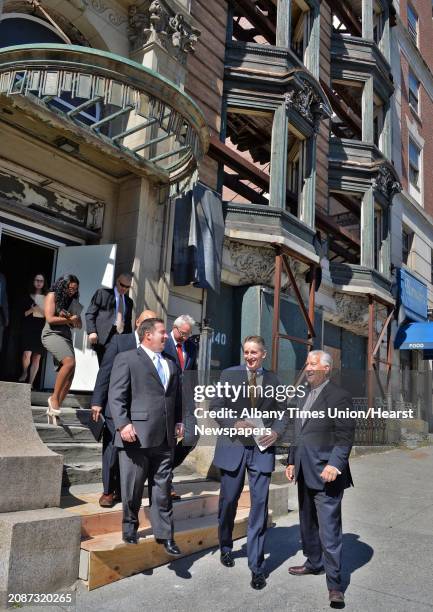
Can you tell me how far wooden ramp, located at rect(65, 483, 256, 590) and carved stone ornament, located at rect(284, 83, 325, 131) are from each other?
32.4 feet

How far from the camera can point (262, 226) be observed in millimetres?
11758

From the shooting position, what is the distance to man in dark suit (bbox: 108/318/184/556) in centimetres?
417

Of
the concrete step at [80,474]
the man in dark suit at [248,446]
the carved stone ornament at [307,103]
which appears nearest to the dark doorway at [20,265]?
the concrete step at [80,474]

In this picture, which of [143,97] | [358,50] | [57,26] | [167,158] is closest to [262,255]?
[167,158]

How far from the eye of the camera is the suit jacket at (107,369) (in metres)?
5.11

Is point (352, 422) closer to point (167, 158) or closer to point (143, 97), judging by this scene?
point (143, 97)

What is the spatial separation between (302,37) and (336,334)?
839cm

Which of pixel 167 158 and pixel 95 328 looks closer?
pixel 95 328

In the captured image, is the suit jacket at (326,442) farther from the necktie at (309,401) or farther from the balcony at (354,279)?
the balcony at (354,279)

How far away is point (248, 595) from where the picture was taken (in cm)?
412

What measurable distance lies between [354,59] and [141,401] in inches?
629

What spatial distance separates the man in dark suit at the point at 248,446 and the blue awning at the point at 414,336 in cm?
1432

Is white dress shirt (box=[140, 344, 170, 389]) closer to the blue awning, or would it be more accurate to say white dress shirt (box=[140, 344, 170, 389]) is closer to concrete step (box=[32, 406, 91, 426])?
concrete step (box=[32, 406, 91, 426])

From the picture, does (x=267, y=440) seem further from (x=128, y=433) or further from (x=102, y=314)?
(x=102, y=314)
